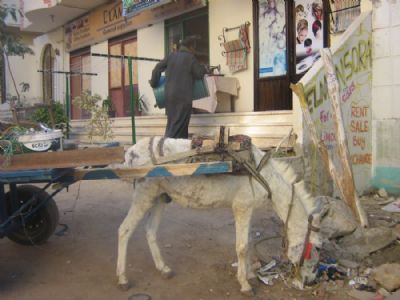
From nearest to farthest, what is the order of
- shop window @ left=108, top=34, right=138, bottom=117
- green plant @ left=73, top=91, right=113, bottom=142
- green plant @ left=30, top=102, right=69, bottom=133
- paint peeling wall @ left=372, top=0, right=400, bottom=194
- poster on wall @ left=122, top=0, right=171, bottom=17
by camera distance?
paint peeling wall @ left=372, top=0, right=400, bottom=194, poster on wall @ left=122, top=0, right=171, bottom=17, green plant @ left=73, top=91, right=113, bottom=142, green plant @ left=30, top=102, right=69, bottom=133, shop window @ left=108, top=34, right=138, bottom=117

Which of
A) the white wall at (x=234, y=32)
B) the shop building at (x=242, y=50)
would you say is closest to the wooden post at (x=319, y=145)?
the shop building at (x=242, y=50)

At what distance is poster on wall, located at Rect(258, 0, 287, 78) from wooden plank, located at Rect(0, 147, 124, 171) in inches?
229

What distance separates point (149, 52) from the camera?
484 inches

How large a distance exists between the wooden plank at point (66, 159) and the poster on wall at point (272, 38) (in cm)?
582

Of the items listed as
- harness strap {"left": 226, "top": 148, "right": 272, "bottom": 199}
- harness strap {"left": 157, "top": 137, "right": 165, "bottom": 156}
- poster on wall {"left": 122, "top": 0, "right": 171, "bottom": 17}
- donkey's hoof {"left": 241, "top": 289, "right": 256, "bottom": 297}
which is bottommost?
donkey's hoof {"left": 241, "top": 289, "right": 256, "bottom": 297}

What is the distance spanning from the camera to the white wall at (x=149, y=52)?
11945mm

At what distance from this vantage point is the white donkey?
3.76 metres

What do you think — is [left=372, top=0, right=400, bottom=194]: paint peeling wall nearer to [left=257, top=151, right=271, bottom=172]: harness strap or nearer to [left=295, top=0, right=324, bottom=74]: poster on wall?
[left=295, top=0, right=324, bottom=74]: poster on wall

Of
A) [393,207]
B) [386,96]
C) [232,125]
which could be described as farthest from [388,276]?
[232,125]

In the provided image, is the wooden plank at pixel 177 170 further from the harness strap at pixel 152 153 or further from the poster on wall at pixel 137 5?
the poster on wall at pixel 137 5

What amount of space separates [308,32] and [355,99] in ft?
6.76

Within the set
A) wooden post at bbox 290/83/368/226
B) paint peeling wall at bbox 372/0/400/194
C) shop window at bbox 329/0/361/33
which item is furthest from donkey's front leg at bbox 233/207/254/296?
shop window at bbox 329/0/361/33

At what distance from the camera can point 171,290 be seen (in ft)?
13.6

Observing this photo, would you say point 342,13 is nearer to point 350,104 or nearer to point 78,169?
point 350,104
